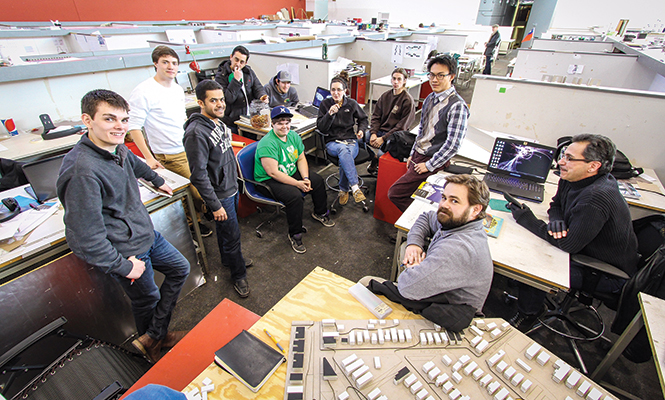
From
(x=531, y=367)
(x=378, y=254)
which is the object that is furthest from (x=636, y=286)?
(x=378, y=254)

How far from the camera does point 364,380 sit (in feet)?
3.09

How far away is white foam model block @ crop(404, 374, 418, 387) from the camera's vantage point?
37.3 inches

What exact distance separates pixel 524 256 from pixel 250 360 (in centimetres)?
140

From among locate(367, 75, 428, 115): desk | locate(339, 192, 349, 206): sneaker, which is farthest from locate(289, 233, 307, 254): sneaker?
locate(367, 75, 428, 115): desk

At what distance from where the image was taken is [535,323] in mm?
1939

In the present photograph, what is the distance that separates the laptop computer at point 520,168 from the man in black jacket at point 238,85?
2.44 m

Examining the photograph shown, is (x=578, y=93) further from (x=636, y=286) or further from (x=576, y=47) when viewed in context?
(x=576, y=47)

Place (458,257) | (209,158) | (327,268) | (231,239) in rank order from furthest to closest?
(327,268) < (231,239) < (209,158) < (458,257)

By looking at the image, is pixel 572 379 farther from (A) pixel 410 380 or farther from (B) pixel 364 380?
(B) pixel 364 380

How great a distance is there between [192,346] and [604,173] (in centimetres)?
220

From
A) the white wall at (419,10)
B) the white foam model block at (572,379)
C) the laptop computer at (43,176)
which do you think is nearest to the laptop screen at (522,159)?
the white foam model block at (572,379)

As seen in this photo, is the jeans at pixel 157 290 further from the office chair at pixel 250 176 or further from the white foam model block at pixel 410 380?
the white foam model block at pixel 410 380

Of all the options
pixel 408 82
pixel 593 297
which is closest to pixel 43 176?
pixel 593 297

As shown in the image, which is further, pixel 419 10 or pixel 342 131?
pixel 419 10
